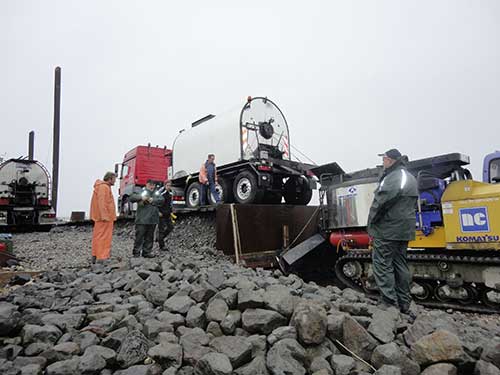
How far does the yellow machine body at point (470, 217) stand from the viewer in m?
5.38

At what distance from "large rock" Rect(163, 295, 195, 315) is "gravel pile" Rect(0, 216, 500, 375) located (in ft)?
0.03

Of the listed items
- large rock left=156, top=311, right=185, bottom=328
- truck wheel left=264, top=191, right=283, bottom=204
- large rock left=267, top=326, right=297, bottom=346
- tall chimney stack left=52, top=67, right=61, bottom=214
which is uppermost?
tall chimney stack left=52, top=67, right=61, bottom=214

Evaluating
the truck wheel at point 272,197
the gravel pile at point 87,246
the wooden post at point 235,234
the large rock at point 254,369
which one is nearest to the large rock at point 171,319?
the large rock at point 254,369

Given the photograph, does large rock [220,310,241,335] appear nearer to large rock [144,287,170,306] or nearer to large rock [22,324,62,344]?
large rock [144,287,170,306]

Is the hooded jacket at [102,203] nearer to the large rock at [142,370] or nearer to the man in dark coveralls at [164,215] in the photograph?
the man in dark coveralls at [164,215]

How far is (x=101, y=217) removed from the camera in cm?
617

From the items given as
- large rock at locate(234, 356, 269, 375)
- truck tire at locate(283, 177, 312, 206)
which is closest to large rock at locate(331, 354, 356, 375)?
large rock at locate(234, 356, 269, 375)

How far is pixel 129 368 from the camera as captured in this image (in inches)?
87.9

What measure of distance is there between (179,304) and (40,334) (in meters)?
1.13

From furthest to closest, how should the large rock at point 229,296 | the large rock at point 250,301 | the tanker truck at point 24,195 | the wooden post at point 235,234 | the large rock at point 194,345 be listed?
1. the tanker truck at point 24,195
2. the wooden post at point 235,234
3. the large rock at point 229,296
4. the large rock at point 250,301
5. the large rock at point 194,345

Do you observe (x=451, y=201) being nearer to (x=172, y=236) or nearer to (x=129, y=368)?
(x=129, y=368)

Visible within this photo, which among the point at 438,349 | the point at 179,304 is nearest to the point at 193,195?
the point at 179,304

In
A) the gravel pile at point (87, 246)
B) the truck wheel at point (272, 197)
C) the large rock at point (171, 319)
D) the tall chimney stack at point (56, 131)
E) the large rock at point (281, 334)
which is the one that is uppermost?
the tall chimney stack at point (56, 131)

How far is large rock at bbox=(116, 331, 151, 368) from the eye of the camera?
2.32 metres
